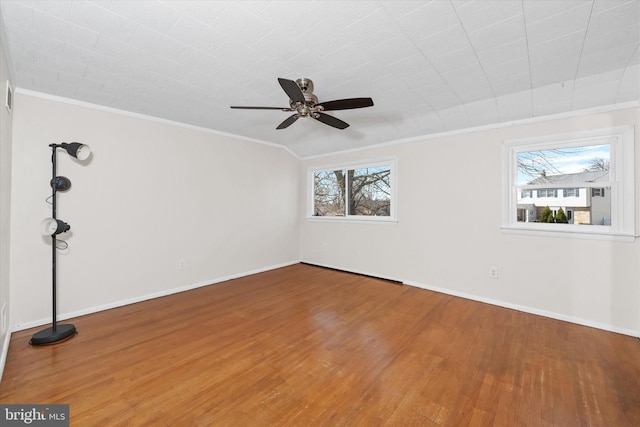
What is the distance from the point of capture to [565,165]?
9.64 ft

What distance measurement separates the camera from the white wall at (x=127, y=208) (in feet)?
8.61

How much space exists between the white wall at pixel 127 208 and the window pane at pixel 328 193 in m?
1.18

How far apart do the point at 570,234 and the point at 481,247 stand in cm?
87

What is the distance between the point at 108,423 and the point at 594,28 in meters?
3.88

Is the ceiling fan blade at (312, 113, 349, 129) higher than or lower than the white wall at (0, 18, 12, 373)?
higher

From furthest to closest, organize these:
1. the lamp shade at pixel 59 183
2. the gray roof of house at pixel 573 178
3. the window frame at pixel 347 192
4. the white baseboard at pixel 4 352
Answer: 1. the window frame at pixel 347 192
2. the gray roof of house at pixel 573 178
3. the lamp shade at pixel 59 183
4. the white baseboard at pixel 4 352

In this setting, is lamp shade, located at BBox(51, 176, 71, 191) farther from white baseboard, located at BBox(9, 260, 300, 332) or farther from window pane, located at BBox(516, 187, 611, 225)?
window pane, located at BBox(516, 187, 611, 225)

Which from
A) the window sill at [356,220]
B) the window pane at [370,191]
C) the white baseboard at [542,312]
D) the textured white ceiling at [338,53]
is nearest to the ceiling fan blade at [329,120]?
the textured white ceiling at [338,53]

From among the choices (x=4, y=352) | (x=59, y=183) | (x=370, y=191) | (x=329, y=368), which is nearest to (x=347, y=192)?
(x=370, y=191)

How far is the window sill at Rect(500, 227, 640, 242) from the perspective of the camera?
8.44 ft

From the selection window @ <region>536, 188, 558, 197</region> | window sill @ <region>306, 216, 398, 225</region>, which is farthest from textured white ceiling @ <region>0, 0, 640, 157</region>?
window sill @ <region>306, 216, 398, 225</region>

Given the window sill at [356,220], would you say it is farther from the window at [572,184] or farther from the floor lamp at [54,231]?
the floor lamp at [54,231]

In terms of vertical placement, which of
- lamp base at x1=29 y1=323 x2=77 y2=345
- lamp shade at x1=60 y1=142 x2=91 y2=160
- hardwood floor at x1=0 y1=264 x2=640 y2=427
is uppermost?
lamp shade at x1=60 y1=142 x2=91 y2=160

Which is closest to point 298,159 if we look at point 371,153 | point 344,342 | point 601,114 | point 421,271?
point 371,153
